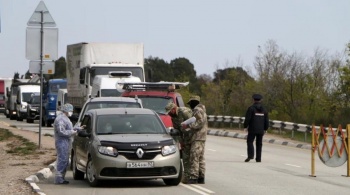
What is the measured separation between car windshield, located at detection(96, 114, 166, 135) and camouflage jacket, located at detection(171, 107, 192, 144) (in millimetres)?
545

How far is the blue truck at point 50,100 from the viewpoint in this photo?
51344 mm

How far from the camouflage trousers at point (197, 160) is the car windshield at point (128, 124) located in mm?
709

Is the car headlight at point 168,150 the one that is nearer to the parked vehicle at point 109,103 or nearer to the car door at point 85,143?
the car door at point 85,143

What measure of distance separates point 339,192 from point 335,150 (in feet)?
14.0

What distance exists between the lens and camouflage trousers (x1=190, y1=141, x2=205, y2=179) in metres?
17.5

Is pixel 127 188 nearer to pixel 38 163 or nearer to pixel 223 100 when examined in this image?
pixel 38 163

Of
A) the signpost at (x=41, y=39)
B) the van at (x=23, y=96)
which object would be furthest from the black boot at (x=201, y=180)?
the van at (x=23, y=96)

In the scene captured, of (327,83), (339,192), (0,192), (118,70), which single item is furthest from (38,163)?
(327,83)

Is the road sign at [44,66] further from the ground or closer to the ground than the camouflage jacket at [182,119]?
A: further from the ground

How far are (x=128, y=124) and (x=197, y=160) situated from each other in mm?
1580

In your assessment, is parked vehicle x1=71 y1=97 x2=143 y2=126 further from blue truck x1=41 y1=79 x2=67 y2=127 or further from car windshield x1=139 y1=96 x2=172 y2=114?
blue truck x1=41 y1=79 x2=67 y2=127

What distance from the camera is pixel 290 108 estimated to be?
5334cm

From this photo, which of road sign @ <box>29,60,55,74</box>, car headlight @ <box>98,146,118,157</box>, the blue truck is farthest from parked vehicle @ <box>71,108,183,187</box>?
the blue truck

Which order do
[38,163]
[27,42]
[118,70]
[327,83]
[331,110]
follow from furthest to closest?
1. [327,83]
2. [331,110]
3. [118,70]
4. [27,42]
5. [38,163]
